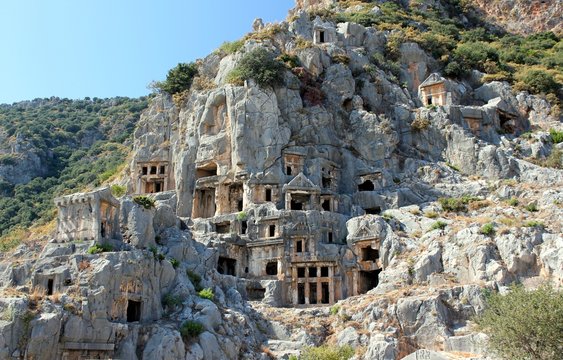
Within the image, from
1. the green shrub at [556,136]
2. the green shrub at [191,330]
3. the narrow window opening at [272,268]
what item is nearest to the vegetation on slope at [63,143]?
the narrow window opening at [272,268]

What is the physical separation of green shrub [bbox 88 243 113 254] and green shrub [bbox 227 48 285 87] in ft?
80.2

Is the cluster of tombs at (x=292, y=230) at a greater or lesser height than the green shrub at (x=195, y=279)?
greater

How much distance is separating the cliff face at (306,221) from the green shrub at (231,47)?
20.0 inches

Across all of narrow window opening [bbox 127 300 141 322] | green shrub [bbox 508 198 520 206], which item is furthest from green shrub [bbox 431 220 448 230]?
narrow window opening [bbox 127 300 141 322]

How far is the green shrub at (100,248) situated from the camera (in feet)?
117

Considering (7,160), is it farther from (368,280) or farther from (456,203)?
(456,203)

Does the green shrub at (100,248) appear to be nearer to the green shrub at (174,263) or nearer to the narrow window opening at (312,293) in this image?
the green shrub at (174,263)

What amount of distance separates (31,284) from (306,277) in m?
20.2

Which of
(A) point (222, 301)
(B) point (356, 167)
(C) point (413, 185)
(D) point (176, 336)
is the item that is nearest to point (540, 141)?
(C) point (413, 185)

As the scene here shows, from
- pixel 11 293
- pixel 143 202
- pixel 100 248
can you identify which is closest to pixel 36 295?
pixel 11 293

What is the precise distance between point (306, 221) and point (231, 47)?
77.8ft

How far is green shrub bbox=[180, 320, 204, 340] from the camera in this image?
3447 cm

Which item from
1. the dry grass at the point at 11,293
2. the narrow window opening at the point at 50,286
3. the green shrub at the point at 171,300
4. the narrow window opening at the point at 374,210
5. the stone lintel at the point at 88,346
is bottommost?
the stone lintel at the point at 88,346

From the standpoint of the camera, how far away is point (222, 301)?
39.6 meters
